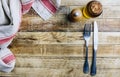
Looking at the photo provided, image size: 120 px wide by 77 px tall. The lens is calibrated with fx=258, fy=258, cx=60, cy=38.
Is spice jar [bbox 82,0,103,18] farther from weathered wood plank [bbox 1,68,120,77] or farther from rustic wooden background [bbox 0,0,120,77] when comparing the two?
weathered wood plank [bbox 1,68,120,77]

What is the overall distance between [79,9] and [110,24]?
0.43ft

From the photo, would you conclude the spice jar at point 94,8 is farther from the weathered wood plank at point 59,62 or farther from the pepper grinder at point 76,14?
the weathered wood plank at point 59,62

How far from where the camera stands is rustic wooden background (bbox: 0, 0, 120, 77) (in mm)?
946

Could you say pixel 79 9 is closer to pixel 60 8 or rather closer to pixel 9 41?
pixel 60 8

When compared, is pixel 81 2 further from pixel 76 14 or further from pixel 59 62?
pixel 59 62

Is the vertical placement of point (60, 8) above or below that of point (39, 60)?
above

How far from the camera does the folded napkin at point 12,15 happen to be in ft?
2.81

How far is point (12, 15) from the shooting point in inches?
33.7

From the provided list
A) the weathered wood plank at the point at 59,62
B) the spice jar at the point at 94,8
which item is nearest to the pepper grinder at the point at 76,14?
the spice jar at the point at 94,8

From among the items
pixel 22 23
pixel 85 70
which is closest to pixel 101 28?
pixel 85 70

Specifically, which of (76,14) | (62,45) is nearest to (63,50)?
(62,45)

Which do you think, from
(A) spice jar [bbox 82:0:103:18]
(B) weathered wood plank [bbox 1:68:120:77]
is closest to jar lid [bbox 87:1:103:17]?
(A) spice jar [bbox 82:0:103:18]

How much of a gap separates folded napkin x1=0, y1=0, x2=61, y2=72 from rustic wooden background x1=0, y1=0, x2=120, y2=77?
0.09ft

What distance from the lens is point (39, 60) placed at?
0.96 meters
